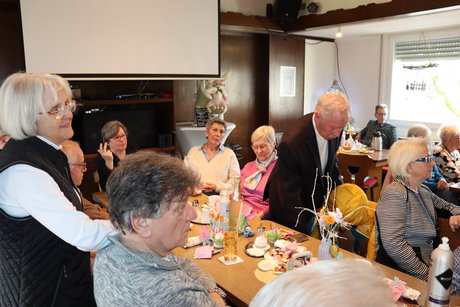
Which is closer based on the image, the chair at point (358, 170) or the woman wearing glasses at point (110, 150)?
the woman wearing glasses at point (110, 150)

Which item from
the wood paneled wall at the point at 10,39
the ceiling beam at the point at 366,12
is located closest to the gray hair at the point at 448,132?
the ceiling beam at the point at 366,12

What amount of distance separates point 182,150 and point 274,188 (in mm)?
2469

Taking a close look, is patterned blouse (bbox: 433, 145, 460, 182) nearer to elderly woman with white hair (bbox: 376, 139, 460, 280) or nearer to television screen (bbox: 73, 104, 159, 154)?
elderly woman with white hair (bbox: 376, 139, 460, 280)

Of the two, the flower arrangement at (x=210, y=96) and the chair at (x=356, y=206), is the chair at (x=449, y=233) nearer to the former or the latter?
the chair at (x=356, y=206)

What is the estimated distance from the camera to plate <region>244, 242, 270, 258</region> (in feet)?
5.91

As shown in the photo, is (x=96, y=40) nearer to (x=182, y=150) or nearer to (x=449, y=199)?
(x=182, y=150)

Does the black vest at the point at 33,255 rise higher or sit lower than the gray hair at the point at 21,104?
lower

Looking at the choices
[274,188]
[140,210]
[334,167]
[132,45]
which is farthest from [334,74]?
[140,210]

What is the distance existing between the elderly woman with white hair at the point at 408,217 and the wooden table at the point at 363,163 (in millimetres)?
2608

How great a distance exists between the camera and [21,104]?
1333 millimetres

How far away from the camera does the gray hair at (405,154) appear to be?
1.94m

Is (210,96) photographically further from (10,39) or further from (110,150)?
→ (10,39)

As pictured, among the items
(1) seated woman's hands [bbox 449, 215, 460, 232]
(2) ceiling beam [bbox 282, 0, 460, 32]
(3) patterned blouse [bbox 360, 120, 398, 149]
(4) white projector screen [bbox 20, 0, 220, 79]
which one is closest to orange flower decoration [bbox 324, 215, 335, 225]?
(1) seated woman's hands [bbox 449, 215, 460, 232]

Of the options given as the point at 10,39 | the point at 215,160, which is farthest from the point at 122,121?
the point at 215,160
